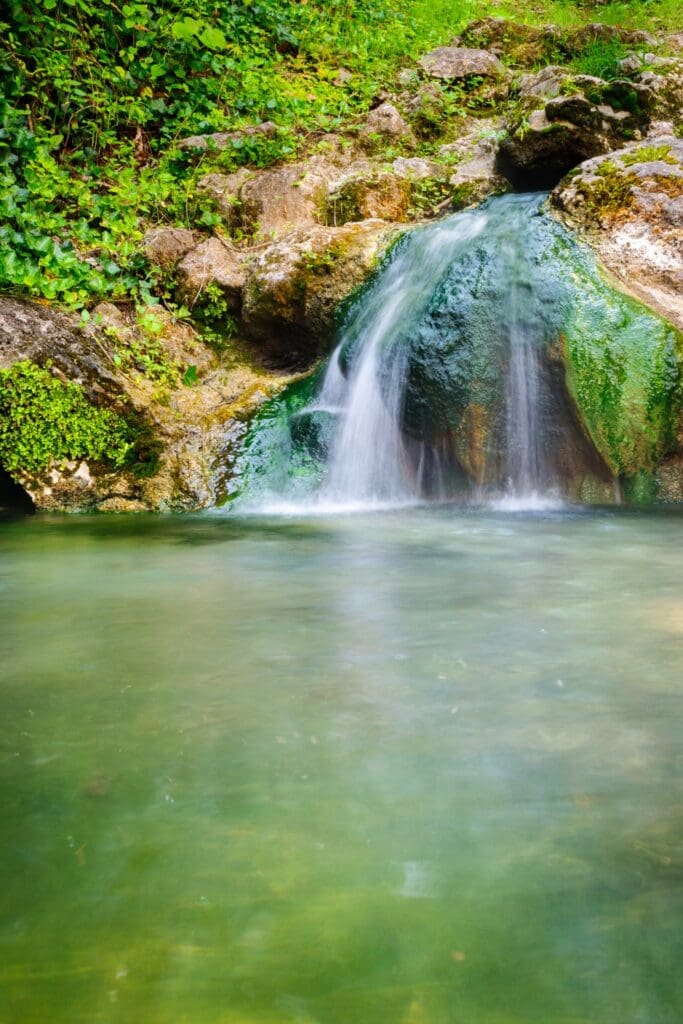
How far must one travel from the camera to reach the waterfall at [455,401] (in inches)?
262

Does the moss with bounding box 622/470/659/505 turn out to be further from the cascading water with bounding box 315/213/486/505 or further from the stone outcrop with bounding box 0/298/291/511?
the stone outcrop with bounding box 0/298/291/511

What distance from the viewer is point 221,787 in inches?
69.9

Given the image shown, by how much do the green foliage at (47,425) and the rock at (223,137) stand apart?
3.94m

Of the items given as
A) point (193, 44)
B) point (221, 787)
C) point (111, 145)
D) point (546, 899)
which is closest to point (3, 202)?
point (111, 145)

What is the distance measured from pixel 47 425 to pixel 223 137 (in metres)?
4.52

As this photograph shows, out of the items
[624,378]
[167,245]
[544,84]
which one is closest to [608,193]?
[624,378]

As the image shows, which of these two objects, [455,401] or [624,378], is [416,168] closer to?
[455,401]

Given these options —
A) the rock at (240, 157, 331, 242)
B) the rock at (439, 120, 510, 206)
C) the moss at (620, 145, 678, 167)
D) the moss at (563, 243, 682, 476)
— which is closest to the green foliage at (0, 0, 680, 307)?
the rock at (240, 157, 331, 242)

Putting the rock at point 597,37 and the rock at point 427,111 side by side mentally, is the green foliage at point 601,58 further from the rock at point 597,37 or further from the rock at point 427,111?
the rock at point 427,111

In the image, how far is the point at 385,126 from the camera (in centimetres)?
1027

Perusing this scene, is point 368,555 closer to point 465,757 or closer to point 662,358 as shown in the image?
point 465,757

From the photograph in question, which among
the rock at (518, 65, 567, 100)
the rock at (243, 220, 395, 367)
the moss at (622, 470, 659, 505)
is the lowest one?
the moss at (622, 470, 659, 505)

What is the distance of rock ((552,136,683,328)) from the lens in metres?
6.82

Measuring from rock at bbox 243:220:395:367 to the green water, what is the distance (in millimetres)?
5106
